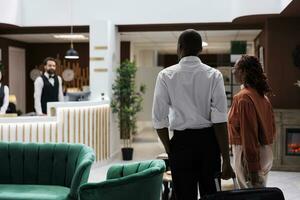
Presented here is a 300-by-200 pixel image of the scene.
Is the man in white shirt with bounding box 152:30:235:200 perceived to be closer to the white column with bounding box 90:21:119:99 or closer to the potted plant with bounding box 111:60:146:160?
the white column with bounding box 90:21:119:99

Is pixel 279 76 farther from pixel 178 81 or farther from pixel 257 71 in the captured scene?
pixel 178 81

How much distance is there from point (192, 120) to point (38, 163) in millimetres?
2228

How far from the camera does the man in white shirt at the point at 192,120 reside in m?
2.39

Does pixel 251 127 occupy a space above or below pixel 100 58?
below

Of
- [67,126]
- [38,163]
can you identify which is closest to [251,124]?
[38,163]

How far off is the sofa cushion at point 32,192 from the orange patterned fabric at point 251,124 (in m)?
1.67

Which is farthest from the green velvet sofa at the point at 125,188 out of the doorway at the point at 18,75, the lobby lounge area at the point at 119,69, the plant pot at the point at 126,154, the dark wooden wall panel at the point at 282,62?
the doorway at the point at 18,75

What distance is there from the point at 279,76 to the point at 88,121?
3.34 metres

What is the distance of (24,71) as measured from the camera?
37.7 feet

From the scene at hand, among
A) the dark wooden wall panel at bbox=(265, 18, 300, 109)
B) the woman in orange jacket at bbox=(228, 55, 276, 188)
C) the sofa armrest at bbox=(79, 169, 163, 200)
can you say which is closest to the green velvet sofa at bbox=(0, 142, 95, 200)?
the sofa armrest at bbox=(79, 169, 163, 200)

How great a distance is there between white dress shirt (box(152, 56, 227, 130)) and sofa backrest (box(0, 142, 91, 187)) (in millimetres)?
1827

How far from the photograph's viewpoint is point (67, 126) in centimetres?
644

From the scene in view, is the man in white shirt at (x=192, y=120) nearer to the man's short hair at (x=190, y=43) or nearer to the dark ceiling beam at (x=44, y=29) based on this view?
the man's short hair at (x=190, y=43)

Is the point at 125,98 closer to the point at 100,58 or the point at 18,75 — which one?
the point at 100,58
